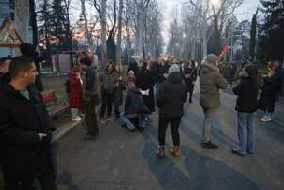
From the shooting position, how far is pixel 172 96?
25.6 feet

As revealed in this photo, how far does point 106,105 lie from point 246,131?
19.5 ft

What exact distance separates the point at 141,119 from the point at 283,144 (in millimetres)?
3760

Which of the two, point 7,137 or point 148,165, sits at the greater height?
point 7,137

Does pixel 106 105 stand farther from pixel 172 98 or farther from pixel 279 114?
pixel 279 114

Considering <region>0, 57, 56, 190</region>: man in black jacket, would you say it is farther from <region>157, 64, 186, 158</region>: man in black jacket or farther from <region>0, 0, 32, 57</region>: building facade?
<region>157, 64, 186, 158</region>: man in black jacket

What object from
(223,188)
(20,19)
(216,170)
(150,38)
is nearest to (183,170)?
Result: (216,170)

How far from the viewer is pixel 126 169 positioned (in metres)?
7.22

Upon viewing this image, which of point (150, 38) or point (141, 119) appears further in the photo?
point (150, 38)

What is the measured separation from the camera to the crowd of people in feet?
12.6

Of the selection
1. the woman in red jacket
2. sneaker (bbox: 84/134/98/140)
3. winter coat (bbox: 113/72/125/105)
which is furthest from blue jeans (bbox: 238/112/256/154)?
winter coat (bbox: 113/72/125/105)

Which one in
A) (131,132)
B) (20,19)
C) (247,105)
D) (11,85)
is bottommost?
(131,132)

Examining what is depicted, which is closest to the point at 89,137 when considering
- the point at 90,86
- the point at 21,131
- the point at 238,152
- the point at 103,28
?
the point at 90,86

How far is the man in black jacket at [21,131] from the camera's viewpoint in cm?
379

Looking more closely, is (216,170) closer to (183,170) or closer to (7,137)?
(183,170)
